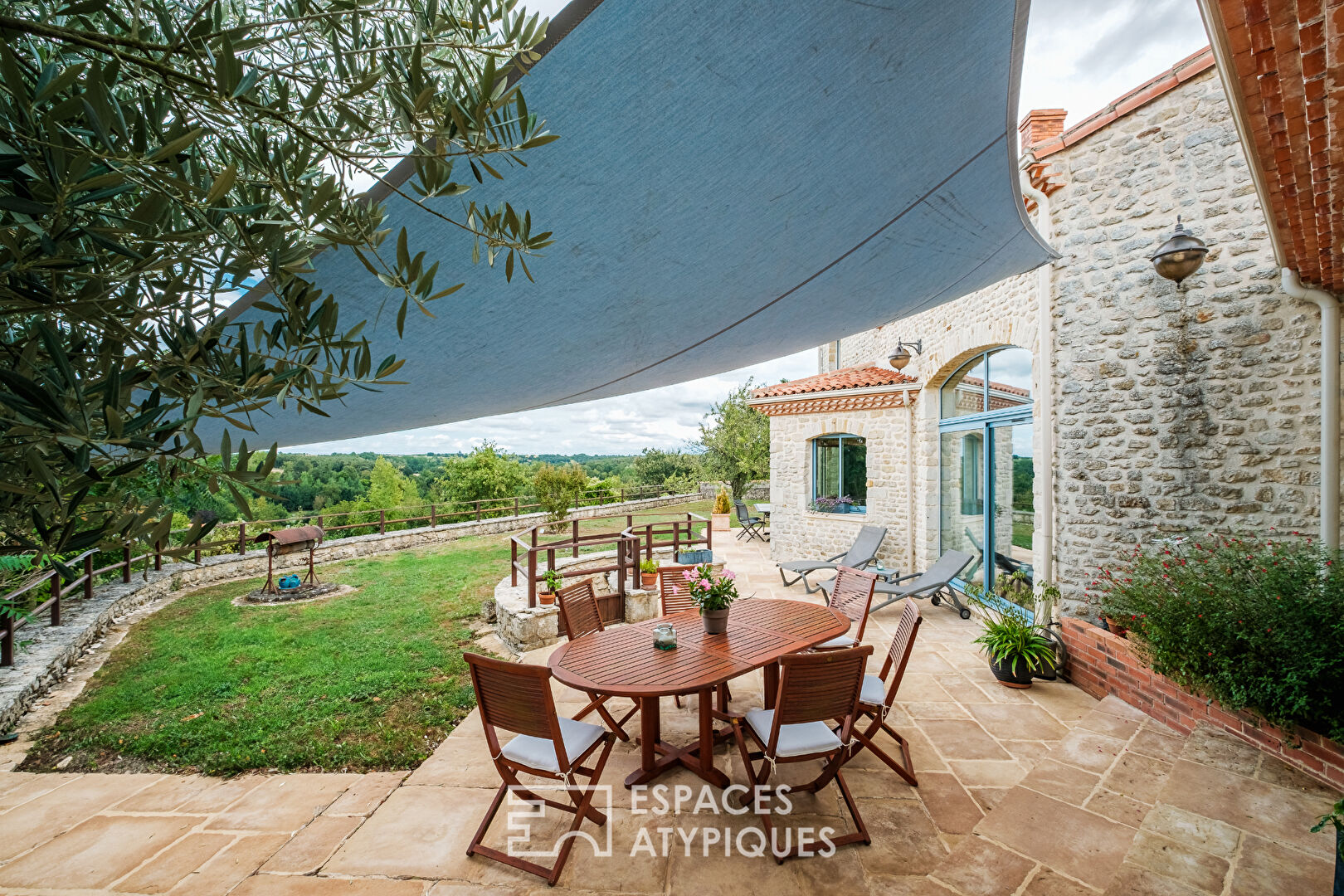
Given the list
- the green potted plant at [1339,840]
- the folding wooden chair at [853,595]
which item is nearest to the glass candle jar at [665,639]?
the folding wooden chair at [853,595]

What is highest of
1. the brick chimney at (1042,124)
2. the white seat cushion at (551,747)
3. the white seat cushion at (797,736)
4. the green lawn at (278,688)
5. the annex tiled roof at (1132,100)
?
the brick chimney at (1042,124)

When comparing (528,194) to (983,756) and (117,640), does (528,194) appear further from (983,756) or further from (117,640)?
(117,640)

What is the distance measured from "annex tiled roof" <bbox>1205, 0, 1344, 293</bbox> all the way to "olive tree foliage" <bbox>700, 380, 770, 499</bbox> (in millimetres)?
12997

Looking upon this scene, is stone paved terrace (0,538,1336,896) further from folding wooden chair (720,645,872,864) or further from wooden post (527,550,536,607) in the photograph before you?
wooden post (527,550,536,607)

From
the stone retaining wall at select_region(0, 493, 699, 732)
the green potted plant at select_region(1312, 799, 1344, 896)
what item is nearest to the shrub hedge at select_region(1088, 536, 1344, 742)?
the green potted plant at select_region(1312, 799, 1344, 896)

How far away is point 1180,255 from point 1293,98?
2.20m

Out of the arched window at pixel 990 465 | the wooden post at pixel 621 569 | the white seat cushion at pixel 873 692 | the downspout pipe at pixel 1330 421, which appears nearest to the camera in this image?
the white seat cushion at pixel 873 692

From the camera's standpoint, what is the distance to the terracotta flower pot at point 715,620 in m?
3.30

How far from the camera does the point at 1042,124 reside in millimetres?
4598

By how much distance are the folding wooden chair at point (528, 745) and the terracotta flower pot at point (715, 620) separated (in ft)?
3.07

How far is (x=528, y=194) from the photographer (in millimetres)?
1610

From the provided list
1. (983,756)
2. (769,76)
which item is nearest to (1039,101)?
(769,76)

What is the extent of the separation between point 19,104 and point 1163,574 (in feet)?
16.3

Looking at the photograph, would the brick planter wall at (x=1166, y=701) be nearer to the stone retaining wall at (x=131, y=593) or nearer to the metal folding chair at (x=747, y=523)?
the metal folding chair at (x=747, y=523)
